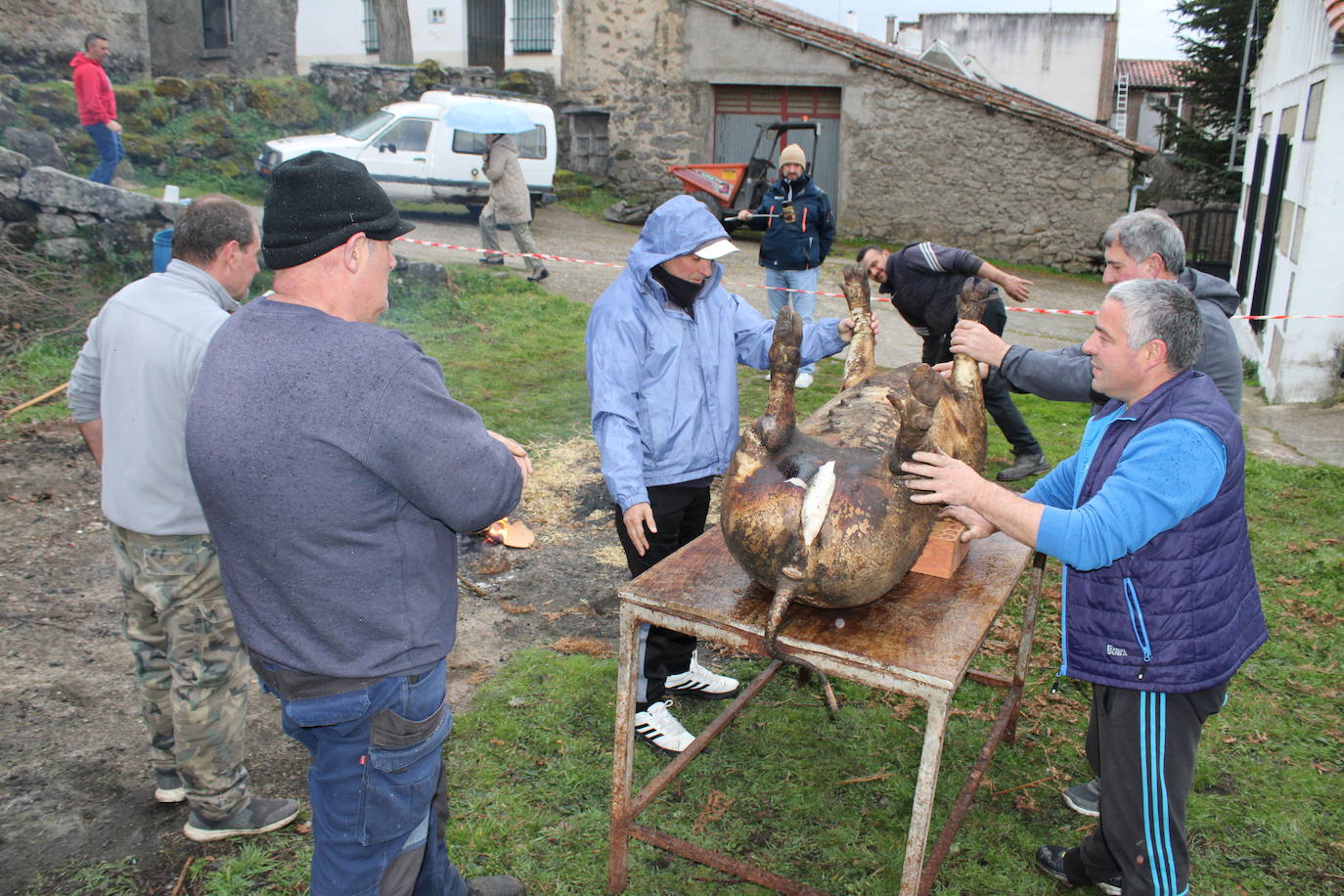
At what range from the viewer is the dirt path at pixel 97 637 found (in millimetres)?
3131

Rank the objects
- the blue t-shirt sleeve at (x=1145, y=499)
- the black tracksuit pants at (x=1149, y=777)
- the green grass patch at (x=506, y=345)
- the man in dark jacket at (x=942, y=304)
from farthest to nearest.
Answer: the green grass patch at (x=506, y=345), the man in dark jacket at (x=942, y=304), the black tracksuit pants at (x=1149, y=777), the blue t-shirt sleeve at (x=1145, y=499)

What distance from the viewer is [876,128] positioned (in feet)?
54.6

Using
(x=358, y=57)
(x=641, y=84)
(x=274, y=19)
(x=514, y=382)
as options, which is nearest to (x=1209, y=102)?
(x=641, y=84)

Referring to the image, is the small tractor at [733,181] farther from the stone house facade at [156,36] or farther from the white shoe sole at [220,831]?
the white shoe sole at [220,831]

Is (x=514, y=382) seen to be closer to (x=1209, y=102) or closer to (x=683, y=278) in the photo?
(x=683, y=278)

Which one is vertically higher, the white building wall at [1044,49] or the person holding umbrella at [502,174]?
the white building wall at [1044,49]

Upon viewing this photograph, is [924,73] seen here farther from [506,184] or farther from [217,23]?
[217,23]

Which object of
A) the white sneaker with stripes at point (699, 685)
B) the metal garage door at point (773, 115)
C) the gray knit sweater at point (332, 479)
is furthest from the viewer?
the metal garage door at point (773, 115)

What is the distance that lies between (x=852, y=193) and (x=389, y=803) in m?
16.3

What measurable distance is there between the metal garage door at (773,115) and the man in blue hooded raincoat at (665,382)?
47.4 feet

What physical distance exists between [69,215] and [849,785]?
27.0ft

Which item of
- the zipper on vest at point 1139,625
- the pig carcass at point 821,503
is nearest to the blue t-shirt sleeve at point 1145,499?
the zipper on vest at point 1139,625

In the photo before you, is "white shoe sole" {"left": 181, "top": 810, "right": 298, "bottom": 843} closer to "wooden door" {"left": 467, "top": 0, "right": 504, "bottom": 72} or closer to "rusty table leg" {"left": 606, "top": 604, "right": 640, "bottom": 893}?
"rusty table leg" {"left": 606, "top": 604, "right": 640, "bottom": 893}

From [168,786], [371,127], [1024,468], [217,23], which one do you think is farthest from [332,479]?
[217,23]
